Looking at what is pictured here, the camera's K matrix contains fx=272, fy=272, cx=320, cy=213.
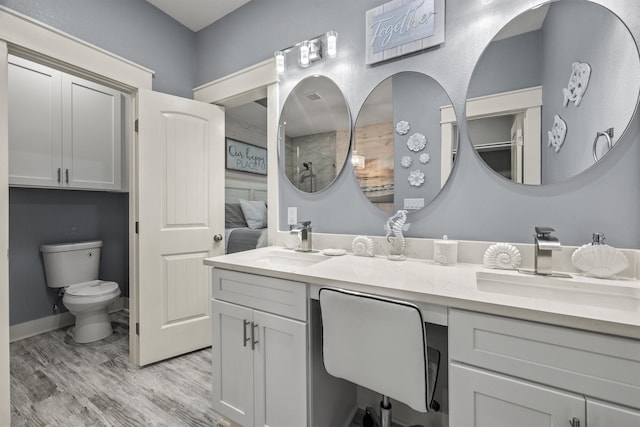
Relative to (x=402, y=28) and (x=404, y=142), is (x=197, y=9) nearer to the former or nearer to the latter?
(x=402, y=28)

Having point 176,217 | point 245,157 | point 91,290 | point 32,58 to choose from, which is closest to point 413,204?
point 176,217

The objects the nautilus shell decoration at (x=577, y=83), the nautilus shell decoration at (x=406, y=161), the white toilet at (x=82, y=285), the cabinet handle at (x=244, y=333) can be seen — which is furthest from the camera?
the white toilet at (x=82, y=285)

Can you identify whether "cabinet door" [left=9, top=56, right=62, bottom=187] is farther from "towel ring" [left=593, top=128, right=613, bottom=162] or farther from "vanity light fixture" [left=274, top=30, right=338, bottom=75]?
"towel ring" [left=593, top=128, right=613, bottom=162]

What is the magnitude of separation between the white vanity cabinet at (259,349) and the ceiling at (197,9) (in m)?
2.16

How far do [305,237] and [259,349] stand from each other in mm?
696

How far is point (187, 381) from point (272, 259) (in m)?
1.08

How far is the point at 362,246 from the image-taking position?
5.15 feet

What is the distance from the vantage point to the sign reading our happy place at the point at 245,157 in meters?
4.04

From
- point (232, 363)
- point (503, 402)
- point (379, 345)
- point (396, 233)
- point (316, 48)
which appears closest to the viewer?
point (503, 402)

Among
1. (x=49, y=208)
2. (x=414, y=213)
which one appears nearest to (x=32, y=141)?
(x=49, y=208)

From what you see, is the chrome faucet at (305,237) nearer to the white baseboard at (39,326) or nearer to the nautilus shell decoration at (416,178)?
the nautilus shell decoration at (416,178)

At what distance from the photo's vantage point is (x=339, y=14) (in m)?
1.74

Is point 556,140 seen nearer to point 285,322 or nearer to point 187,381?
point 285,322

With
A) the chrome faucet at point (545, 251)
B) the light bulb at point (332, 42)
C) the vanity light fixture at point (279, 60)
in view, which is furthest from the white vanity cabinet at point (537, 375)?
the vanity light fixture at point (279, 60)
